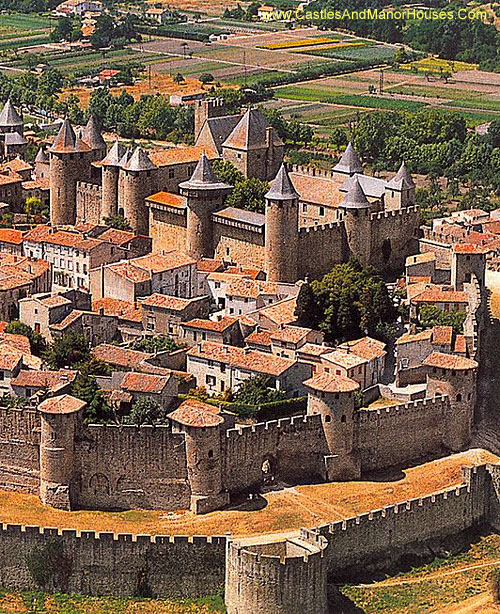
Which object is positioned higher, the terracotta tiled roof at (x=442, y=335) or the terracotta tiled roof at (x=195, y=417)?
the terracotta tiled roof at (x=442, y=335)

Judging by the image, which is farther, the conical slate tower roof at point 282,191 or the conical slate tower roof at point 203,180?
the conical slate tower roof at point 203,180

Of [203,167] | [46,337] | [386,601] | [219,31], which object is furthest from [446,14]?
[386,601]

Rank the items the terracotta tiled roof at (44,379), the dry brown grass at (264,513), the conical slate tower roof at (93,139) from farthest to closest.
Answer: the conical slate tower roof at (93,139)
the terracotta tiled roof at (44,379)
the dry brown grass at (264,513)

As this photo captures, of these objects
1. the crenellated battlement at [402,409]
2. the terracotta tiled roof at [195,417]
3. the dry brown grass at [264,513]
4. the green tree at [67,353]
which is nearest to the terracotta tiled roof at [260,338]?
the crenellated battlement at [402,409]

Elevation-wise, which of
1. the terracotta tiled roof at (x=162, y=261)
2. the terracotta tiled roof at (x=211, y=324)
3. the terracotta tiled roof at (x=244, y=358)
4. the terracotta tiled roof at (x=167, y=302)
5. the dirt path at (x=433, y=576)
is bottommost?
the dirt path at (x=433, y=576)

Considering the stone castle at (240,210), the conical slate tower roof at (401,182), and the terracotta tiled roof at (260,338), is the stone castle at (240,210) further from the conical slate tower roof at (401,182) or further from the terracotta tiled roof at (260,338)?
the terracotta tiled roof at (260,338)

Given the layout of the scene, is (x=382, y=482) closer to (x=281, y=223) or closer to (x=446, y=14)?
(x=281, y=223)

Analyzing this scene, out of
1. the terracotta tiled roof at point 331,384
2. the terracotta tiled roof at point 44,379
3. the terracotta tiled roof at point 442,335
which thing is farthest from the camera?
the terracotta tiled roof at point 442,335

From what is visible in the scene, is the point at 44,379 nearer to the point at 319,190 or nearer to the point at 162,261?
the point at 162,261
